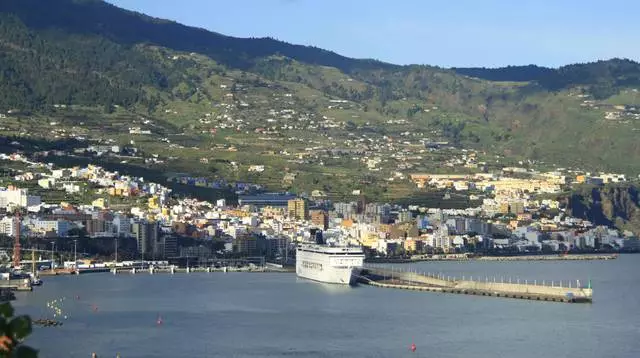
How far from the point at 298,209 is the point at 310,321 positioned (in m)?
46.1

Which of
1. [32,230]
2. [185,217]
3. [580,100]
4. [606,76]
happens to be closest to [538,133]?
[580,100]

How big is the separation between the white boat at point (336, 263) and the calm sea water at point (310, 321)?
954 mm

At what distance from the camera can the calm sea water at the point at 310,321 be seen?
30.6 metres

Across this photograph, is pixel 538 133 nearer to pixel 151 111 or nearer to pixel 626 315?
pixel 151 111

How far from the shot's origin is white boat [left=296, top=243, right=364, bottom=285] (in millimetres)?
54156

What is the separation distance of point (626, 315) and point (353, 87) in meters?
107

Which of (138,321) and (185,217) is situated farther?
(185,217)

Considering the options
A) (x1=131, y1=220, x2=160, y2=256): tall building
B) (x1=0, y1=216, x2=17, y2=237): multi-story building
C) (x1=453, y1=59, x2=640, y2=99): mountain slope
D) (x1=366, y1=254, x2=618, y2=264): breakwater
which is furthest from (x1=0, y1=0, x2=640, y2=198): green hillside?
(x1=0, y1=216, x2=17, y2=237): multi-story building

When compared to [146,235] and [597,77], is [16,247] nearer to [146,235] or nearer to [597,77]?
[146,235]

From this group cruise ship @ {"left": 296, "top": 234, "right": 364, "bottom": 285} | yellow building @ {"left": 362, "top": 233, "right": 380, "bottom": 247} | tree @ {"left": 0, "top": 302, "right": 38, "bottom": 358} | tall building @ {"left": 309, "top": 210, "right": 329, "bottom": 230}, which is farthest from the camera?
tall building @ {"left": 309, "top": 210, "right": 329, "bottom": 230}

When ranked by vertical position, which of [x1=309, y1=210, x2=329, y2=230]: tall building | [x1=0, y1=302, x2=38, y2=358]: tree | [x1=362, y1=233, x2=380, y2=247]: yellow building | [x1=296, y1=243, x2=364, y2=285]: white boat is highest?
[x1=309, y1=210, x2=329, y2=230]: tall building

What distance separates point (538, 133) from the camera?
13438cm

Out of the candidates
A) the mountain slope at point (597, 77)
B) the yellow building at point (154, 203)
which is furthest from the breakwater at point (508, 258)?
the mountain slope at point (597, 77)

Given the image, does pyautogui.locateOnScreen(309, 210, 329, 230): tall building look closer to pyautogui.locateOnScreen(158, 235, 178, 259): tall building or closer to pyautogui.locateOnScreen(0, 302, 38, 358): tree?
pyautogui.locateOnScreen(158, 235, 178, 259): tall building
